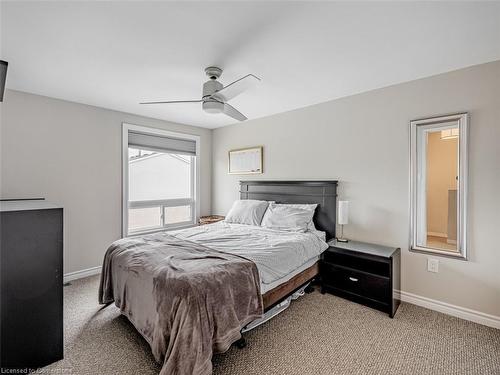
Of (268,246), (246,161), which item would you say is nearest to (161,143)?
(246,161)

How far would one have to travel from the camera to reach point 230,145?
190 inches

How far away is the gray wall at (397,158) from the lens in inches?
92.7

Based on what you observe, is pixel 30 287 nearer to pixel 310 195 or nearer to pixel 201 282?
pixel 201 282

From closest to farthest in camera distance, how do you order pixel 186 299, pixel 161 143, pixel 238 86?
1. pixel 186 299
2. pixel 238 86
3. pixel 161 143

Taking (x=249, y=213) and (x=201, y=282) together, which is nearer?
(x=201, y=282)

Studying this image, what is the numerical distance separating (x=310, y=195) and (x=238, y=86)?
6.50 ft

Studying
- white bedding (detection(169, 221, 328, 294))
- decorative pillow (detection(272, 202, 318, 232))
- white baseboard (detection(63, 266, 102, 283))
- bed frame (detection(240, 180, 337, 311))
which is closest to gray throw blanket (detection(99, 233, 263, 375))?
white bedding (detection(169, 221, 328, 294))

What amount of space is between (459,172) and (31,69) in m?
4.38

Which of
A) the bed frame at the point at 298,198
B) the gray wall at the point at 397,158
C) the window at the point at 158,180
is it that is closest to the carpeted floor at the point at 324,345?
the bed frame at the point at 298,198

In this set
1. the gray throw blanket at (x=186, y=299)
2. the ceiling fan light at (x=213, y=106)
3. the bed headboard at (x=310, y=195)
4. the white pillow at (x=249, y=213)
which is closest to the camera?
the gray throw blanket at (x=186, y=299)

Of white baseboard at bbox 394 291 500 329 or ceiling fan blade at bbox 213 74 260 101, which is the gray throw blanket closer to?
ceiling fan blade at bbox 213 74 260 101

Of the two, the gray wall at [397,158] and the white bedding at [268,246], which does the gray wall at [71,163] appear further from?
the gray wall at [397,158]

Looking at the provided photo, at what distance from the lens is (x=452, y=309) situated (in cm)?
254

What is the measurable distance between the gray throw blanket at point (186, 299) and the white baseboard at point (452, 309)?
1817 millimetres
